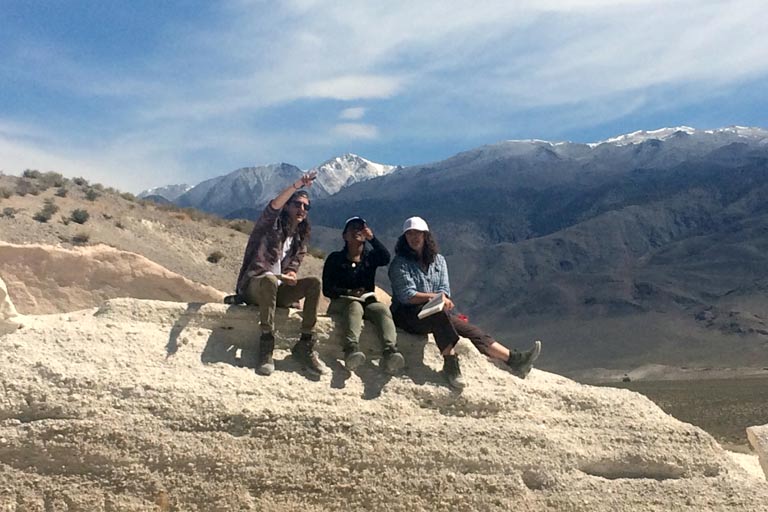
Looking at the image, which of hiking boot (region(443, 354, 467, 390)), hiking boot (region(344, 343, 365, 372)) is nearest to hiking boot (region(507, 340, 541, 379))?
hiking boot (region(443, 354, 467, 390))

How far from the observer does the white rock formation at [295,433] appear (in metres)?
5.07

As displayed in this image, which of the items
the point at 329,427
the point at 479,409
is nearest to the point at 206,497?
the point at 329,427

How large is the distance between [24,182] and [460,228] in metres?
69.3

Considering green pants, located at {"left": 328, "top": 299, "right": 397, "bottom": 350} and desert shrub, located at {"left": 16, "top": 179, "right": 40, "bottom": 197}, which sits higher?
desert shrub, located at {"left": 16, "top": 179, "right": 40, "bottom": 197}

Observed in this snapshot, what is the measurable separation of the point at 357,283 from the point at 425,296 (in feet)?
2.04

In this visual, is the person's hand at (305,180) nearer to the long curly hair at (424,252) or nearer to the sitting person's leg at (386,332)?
the long curly hair at (424,252)

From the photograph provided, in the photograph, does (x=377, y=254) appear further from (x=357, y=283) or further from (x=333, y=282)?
(x=333, y=282)

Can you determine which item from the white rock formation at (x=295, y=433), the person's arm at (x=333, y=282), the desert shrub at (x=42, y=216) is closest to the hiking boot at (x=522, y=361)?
the white rock formation at (x=295, y=433)

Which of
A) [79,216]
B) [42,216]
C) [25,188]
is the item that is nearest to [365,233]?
[42,216]

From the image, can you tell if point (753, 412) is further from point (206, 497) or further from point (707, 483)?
point (206, 497)

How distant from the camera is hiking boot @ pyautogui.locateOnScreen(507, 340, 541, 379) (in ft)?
21.7

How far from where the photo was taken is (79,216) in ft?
78.5

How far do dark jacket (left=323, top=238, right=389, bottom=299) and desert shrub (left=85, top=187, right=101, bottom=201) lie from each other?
23.6 m

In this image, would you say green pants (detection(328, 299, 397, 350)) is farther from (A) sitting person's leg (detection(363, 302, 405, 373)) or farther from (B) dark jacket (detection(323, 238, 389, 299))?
(B) dark jacket (detection(323, 238, 389, 299))
